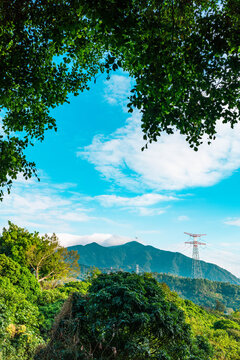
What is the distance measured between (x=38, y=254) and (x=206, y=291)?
144330 millimetres

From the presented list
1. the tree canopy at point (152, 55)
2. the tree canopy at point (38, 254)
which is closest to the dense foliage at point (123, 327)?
the tree canopy at point (152, 55)

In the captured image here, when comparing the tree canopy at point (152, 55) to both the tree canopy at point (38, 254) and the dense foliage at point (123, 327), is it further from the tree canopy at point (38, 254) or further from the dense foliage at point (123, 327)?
the tree canopy at point (38, 254)

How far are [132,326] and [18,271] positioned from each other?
15033mm

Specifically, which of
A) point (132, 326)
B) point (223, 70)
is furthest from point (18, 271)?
point (223, 70)

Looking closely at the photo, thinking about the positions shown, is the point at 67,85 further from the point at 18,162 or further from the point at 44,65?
the point at 18,162

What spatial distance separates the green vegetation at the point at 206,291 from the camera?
12356cm

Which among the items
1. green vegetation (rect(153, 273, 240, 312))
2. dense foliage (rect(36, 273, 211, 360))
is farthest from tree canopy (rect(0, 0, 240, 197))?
green vegetation (rect(153, 273, 240, 312))

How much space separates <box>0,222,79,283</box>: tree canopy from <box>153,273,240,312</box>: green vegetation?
103 metres

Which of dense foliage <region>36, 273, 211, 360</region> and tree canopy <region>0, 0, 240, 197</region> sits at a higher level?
tree canopy <region>0, 0, 240, 197</region>

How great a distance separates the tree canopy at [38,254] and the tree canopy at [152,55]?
72.3 ft

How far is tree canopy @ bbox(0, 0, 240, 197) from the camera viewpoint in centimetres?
445

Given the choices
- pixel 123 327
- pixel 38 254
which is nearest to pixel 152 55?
pixel 123 327

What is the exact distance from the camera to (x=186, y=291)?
505ft

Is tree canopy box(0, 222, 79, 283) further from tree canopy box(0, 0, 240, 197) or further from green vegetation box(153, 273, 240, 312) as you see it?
green vegetation box(153, 273, 240, 312)
